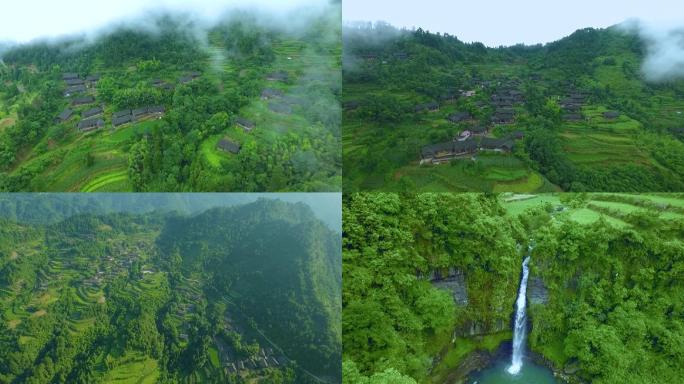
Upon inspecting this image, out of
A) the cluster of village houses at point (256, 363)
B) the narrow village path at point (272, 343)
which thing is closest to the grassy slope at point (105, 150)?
the narrow village path at point (272, 343)

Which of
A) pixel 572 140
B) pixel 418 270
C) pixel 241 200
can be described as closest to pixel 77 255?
pixel 241 200

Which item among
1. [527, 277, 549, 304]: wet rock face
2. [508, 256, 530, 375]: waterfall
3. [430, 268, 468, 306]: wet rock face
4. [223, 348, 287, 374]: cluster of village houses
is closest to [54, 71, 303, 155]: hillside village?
[223, 348, 287, 374]: cluster of village houses

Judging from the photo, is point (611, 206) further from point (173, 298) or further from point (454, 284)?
point (173, 298)

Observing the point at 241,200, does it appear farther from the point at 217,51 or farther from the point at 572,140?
the point at 572,140

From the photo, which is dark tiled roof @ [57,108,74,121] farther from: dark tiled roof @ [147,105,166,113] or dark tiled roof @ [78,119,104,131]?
dark tiled roof @ [147,105,166,113]

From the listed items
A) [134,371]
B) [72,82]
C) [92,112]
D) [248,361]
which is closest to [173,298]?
[134,371]

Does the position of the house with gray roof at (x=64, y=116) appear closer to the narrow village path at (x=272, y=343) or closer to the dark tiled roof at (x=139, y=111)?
the dark tiled roof at (x=139, y=111)
